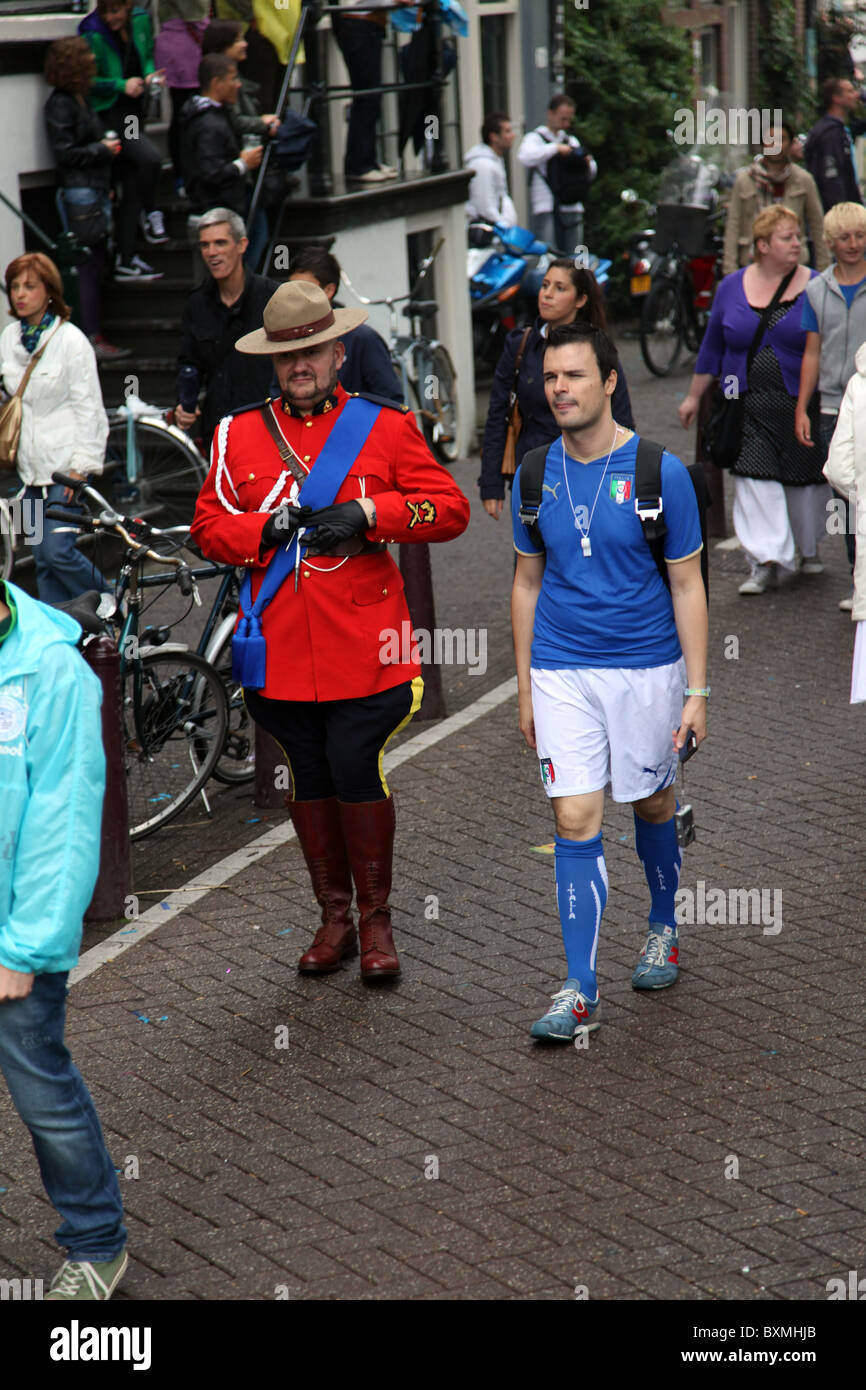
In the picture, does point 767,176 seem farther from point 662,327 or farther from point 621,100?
point 621,100

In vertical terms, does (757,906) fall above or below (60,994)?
below

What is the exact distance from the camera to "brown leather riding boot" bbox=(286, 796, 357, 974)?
580 cm

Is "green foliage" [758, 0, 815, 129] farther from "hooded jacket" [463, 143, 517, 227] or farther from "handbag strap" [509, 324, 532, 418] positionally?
"handbag strap" [509, 324, 532, 418]

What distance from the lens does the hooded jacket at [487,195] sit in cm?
1753

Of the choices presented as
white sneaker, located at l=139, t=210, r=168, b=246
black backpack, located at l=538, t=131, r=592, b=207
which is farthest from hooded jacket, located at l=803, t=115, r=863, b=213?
white sneaker, located at l=139, t=210, r=168, b=246

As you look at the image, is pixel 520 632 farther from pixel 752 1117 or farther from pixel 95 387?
pixel 95 387

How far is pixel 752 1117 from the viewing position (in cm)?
479

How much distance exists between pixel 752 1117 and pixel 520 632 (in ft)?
4.99

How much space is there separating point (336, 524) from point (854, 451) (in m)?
2.48

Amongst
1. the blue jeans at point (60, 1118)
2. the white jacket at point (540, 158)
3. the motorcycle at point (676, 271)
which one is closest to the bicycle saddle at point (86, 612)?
the blue jeans at point (60, 1118)

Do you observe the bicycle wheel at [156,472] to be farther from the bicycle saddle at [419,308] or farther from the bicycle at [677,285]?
the bicycle at [677,285]

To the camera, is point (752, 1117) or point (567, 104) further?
point (567, 104)

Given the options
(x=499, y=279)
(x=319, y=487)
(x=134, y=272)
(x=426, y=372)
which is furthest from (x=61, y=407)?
(x=499, y=279)

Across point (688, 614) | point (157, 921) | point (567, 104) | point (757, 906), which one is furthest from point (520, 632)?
point (567, 104)
